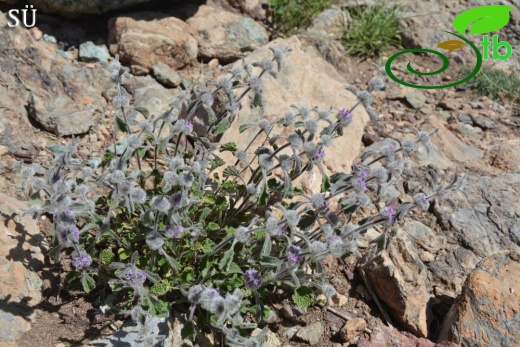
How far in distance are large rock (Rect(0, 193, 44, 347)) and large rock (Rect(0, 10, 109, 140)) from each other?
Answer: 0.94 m

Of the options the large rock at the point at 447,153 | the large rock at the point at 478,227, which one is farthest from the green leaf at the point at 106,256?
the large rock at the point at 447,153

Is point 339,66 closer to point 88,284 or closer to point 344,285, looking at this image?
point 344,285

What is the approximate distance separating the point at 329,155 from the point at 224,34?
1.85 m

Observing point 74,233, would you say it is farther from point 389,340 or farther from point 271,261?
point 389,340

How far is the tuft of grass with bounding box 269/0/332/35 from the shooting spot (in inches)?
249

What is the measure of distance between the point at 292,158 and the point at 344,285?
1.17m

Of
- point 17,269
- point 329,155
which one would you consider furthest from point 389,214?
point 17,269

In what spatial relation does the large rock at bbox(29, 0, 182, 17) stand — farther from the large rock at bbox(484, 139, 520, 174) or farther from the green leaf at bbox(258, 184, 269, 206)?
the large rock at bbox(484, 139, 520, 174)

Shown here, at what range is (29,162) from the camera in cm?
438

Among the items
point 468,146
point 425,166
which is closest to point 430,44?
point 468,146

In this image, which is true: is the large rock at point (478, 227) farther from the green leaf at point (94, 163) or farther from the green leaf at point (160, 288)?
the green leaf at point (94, 163)

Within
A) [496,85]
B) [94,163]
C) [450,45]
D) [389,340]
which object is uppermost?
[450,45]

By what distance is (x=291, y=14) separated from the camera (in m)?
6.34

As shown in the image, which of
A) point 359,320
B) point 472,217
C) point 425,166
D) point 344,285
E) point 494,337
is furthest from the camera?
point 425,166
